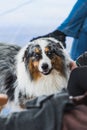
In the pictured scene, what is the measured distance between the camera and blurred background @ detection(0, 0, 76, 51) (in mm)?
1903

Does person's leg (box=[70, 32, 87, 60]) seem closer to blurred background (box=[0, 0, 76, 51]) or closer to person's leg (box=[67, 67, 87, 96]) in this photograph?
blurred background (box=[0, 0, 76, 51])

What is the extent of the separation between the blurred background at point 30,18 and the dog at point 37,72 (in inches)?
13.9

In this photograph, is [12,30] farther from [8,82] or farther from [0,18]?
A: [8,82]

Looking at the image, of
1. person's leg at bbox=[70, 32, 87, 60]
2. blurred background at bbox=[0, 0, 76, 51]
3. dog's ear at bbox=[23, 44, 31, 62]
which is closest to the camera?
dog's ear at bbox=[23, 44, 31, 62]

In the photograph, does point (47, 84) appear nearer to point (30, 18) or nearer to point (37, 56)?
point (37, 56)

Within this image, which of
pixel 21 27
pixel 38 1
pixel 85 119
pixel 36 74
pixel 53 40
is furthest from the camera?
pixel 38 1

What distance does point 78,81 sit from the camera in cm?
63

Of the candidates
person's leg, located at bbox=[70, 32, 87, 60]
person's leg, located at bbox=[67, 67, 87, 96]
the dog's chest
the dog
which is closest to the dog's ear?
the dog

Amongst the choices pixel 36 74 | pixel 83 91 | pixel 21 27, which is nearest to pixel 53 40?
→ pixel 36 74

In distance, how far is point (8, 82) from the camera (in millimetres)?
1525

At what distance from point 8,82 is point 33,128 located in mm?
935

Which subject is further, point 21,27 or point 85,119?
point 21,27

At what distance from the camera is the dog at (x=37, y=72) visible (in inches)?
55.2

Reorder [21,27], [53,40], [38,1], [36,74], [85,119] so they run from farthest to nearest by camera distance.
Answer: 1. [38,1]
2. [21,27]
3. [53,40]
4. [36,74]
5. [85,119]
